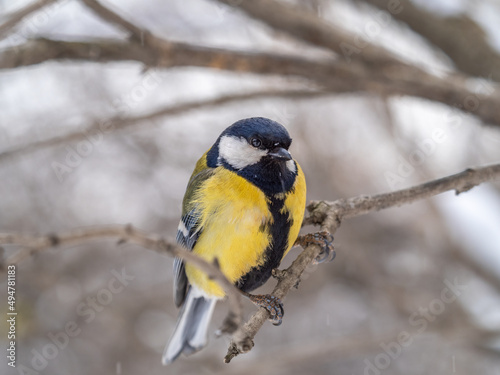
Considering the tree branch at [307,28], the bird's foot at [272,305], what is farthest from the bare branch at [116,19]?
the bird's foot at [272,305]

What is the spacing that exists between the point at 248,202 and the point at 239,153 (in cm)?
20

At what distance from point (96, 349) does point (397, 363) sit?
7.93 ft

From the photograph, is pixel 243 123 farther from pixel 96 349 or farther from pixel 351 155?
pixel 96 349

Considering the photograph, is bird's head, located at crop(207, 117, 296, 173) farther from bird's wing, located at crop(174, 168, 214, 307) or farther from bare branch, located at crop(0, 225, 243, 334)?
bare branch, located at crop(0, 225, 243, 334)

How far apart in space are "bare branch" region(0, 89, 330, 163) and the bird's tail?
34.4 inches

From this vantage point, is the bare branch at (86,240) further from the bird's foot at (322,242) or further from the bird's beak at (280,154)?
the bird's foot at (322,242)

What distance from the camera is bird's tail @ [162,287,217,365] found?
2385 mm

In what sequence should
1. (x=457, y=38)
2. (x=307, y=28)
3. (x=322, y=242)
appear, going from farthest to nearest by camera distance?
(x=457, y=38)
(x=307, y=28)
(x=322, y=242)

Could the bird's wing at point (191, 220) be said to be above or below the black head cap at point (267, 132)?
below

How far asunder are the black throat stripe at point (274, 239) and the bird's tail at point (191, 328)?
0.52 meters

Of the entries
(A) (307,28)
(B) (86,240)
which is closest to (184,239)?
(B) (86,240)

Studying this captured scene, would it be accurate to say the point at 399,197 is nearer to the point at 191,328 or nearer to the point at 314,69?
the point at 314,69

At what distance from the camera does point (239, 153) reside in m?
1.85

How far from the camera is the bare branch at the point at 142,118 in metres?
2.30
